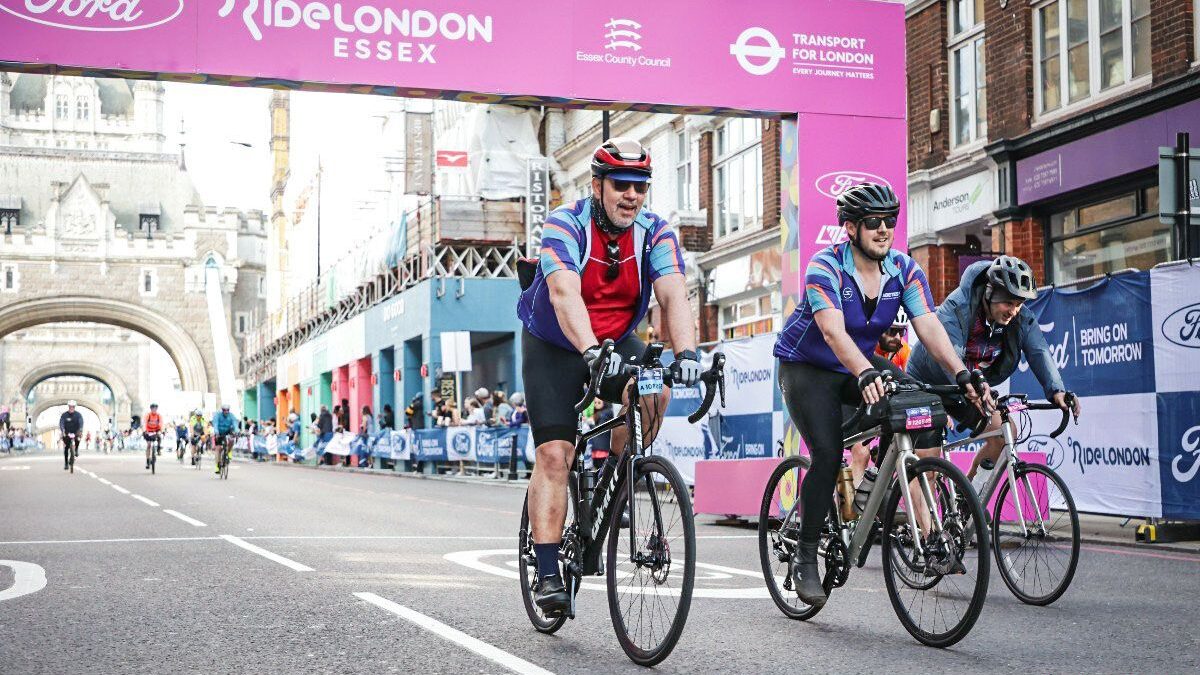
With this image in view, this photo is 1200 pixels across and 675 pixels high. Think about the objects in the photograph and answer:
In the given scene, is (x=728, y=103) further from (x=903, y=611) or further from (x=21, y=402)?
Result: (x=21, y=402)

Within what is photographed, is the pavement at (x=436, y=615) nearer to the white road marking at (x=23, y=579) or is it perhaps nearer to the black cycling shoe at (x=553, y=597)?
the white road marking at (x=23, y=579)

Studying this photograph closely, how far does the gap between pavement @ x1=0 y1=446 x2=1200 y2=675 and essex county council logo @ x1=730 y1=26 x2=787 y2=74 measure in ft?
15.1

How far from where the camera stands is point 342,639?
593 cm

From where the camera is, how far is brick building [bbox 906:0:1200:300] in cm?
1670

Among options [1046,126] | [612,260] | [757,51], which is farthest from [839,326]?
[1046,126]

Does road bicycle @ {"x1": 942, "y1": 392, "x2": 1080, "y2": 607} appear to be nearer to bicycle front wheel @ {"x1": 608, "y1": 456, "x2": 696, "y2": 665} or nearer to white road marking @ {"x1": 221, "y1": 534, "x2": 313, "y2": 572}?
bicycle front wheel @ {"x1": 608, "y1": 456, "x2": 696, "y2": 665}

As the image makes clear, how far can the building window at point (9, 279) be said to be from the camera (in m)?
86.2

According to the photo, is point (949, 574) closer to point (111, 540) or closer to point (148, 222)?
point (111, 540)

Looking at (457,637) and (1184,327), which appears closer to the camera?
(457,637)

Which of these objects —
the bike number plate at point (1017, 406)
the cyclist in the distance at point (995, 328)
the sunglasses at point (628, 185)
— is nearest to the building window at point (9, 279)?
the cyclist in the distance at point (995, 328)

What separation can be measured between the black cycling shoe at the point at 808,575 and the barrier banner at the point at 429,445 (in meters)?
24.4

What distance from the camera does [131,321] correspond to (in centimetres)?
9156

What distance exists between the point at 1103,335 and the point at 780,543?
6.27 m

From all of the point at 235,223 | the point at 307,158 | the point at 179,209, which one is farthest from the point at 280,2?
the point at 179,209
